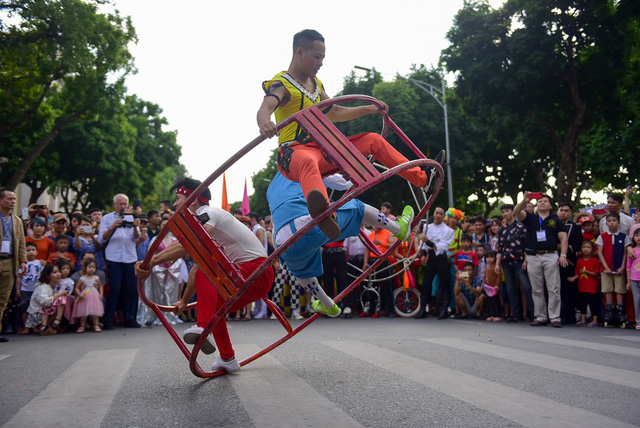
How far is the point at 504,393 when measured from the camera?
13.5ft

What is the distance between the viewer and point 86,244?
35.3ft

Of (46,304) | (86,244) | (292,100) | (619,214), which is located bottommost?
(46,304)

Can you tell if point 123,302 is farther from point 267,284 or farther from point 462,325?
point 267,284

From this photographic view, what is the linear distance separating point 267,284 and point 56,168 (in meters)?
34.8

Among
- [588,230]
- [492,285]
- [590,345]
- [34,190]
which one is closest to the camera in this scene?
[590,345]

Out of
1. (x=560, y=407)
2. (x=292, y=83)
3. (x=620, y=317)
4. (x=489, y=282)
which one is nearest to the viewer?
(x=560, y=407)

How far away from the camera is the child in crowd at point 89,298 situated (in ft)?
32.6

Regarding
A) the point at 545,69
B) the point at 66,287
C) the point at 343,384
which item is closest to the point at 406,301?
the point at 66,287

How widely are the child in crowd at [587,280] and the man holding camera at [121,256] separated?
771 centimetres

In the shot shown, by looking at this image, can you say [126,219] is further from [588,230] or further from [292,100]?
[588,230]

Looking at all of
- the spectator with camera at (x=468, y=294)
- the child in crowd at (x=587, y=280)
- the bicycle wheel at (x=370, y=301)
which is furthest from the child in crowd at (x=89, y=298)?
the child in crowd at (x=587, y=280)

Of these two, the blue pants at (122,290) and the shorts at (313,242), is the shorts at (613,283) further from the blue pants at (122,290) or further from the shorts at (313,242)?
the blue pants at (122,290)

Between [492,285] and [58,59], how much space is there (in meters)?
17.8

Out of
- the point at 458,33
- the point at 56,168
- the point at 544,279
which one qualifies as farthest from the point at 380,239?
the point at 56,168
